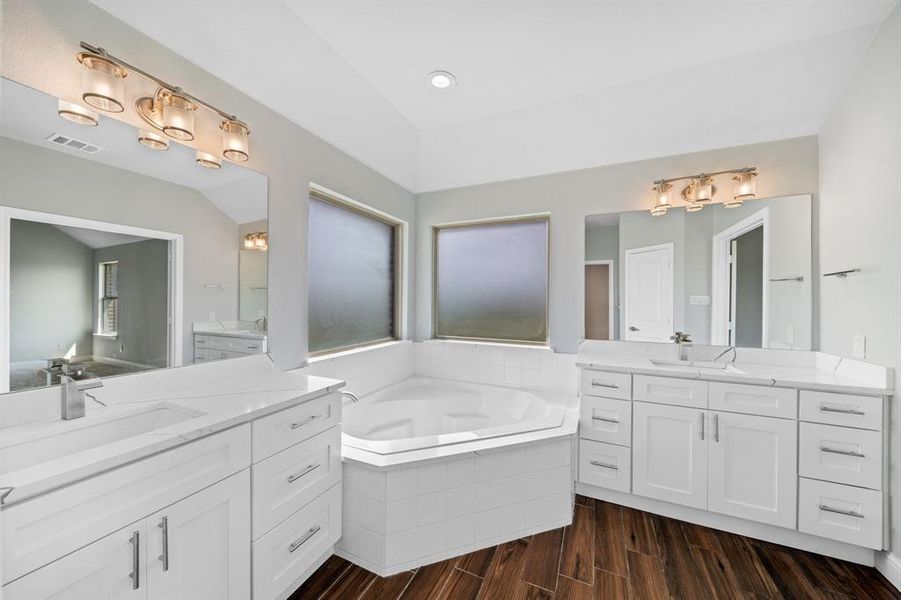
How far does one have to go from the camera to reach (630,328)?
255cm

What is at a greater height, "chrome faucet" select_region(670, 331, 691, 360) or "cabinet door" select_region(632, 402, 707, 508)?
"chrome faucet" select_region(670, 331, 691, 360)

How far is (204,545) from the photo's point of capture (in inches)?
43.1

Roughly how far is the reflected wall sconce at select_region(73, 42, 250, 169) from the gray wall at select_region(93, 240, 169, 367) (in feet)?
1.45

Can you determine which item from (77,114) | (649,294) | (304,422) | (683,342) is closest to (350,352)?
(304,422)

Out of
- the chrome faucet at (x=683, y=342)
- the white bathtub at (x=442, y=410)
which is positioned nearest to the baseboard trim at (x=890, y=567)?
the chrome faucet at (x=683, y=342)

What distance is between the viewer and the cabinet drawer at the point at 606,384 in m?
2.14

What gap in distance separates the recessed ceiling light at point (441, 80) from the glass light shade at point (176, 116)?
1335 mm

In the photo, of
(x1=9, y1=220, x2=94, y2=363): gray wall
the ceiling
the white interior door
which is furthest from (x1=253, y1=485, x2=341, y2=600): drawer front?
the white interior door

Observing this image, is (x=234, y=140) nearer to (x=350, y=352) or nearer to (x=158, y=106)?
(x=158, y=106)

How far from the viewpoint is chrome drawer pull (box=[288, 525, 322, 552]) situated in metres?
1.39

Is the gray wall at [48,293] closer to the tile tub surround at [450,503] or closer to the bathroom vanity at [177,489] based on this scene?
the bathroom vanity at [177,489]

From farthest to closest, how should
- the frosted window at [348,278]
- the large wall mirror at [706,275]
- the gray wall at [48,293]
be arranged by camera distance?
the frosted window at [348,278], the large wall mirror at [706,275], the gray wall at [48,293]

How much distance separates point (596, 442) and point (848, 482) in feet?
3.73

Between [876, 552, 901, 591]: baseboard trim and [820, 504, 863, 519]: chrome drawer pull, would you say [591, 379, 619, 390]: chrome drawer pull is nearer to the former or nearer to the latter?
[820, 504, 863, 519]: chrome drawer pull
